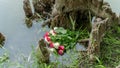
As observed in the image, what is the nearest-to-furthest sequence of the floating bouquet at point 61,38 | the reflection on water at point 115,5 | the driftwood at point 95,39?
the driftwood at point 95,39 → the floating bouquet at point 61,38 → the reflection on water at point 115,5

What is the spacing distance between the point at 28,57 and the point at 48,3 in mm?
993

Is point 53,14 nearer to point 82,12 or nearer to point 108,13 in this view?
point 82,12

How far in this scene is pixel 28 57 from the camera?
3.44 meters

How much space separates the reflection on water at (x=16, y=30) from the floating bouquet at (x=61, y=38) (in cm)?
16

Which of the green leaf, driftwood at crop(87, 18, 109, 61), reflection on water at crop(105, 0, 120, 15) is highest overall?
reflection on water at crop(105, 0, 120, 15)

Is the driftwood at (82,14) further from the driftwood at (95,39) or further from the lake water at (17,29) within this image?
the lake water at (17,29)

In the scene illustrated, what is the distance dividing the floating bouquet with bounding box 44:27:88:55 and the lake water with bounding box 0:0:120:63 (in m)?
0.16

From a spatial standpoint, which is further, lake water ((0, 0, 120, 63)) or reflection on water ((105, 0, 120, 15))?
reflection on water ((105, 0, 120, 15))

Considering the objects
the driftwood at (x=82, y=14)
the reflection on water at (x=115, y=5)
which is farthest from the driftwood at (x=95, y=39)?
the reflection on water at (x=115, y=5)

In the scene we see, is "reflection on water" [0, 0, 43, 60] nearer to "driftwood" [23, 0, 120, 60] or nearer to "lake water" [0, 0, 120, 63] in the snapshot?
"lake water" [0, 0, 120, 63]

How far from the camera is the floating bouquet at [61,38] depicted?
140 inches

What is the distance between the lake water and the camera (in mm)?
3586

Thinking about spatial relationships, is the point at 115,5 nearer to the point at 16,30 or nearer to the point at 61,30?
the point at 61,30

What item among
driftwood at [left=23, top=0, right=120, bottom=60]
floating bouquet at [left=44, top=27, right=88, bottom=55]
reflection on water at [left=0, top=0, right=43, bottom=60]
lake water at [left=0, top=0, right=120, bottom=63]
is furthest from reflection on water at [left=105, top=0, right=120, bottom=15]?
reflection on water at [left=0, top=0, right=43, bottom=60]
